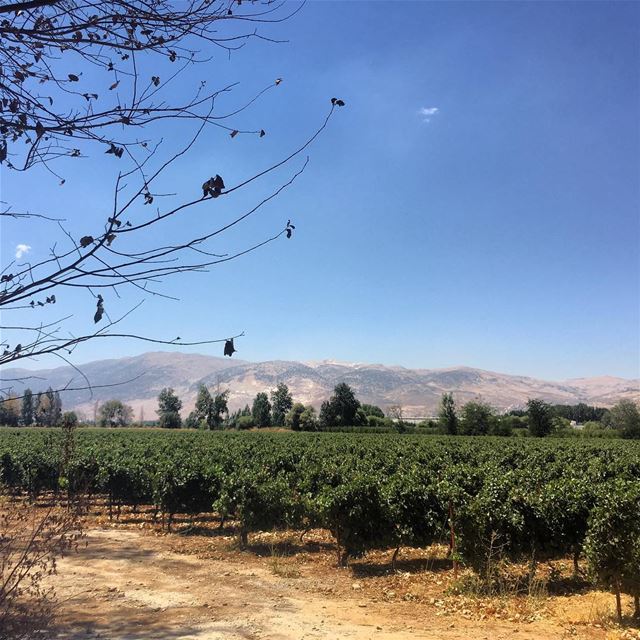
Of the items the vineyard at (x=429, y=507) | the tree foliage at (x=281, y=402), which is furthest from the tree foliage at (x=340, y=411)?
the vineyard at (x=429, y=507)

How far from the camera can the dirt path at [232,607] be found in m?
6.64

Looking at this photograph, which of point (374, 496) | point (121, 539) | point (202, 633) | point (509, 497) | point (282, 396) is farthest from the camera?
point (282, 396)

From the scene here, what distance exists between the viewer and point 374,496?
10922mm

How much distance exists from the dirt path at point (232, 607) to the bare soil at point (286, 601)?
0.06ft

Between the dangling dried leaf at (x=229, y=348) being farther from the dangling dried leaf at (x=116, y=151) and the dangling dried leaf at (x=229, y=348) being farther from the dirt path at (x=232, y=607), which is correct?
the dirt path at (x=232, y=607)

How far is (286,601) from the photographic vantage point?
8.10 m

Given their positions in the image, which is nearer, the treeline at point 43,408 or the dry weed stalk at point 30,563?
the treeline at point 43,408

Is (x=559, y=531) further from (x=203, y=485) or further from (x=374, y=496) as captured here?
(x=203, y=485)

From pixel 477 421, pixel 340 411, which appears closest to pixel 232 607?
pixel 477 421

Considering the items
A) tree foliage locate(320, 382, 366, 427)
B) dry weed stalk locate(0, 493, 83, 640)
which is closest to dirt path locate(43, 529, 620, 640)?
dry weed stalk locate(0, 493, 83, 640)

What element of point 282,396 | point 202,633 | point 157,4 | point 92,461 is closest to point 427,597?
point 202,633

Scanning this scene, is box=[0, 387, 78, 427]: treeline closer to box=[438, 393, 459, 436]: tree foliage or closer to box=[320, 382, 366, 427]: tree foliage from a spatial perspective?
box=[438, 393, 459, 436]: tree foliage

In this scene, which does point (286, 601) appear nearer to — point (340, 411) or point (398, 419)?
point (340, 411)

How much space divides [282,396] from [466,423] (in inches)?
2319
